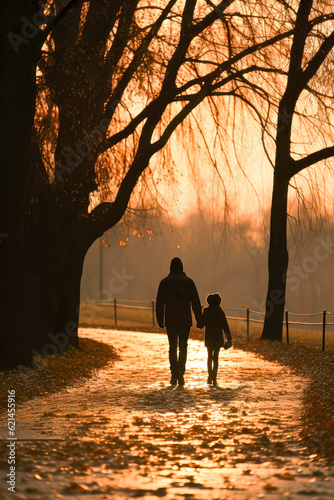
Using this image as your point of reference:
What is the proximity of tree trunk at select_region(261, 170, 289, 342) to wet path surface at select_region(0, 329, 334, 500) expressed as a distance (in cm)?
940

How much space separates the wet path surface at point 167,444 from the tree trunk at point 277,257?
940 centimetres

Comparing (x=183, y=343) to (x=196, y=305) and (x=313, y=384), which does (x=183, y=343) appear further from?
(x=313, y=384)

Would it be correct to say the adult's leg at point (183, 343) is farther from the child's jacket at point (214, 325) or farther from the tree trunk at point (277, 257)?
the tree trunk at point (277, 257)

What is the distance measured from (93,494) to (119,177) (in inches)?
498

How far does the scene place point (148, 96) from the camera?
16875mm

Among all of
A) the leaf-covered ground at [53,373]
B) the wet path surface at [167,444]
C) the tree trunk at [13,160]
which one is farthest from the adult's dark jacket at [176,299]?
the tree trunk at [13,160]

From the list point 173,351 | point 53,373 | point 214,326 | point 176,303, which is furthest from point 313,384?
point 53,373

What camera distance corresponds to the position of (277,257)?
2297cm

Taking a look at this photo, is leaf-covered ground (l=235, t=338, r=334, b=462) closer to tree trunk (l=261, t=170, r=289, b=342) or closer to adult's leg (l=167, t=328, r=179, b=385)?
tree trunk (l=261, t=170, r=289, b=342)

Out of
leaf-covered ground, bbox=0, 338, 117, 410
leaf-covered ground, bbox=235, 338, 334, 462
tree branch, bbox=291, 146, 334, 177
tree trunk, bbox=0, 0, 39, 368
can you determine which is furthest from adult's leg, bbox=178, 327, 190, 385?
tree branch, bbox=291, 146, 334, 177

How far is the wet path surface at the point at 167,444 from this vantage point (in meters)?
6.26

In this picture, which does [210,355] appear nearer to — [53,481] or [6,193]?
[6,193]

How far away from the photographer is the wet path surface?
20.5 ft

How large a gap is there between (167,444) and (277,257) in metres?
15.4
